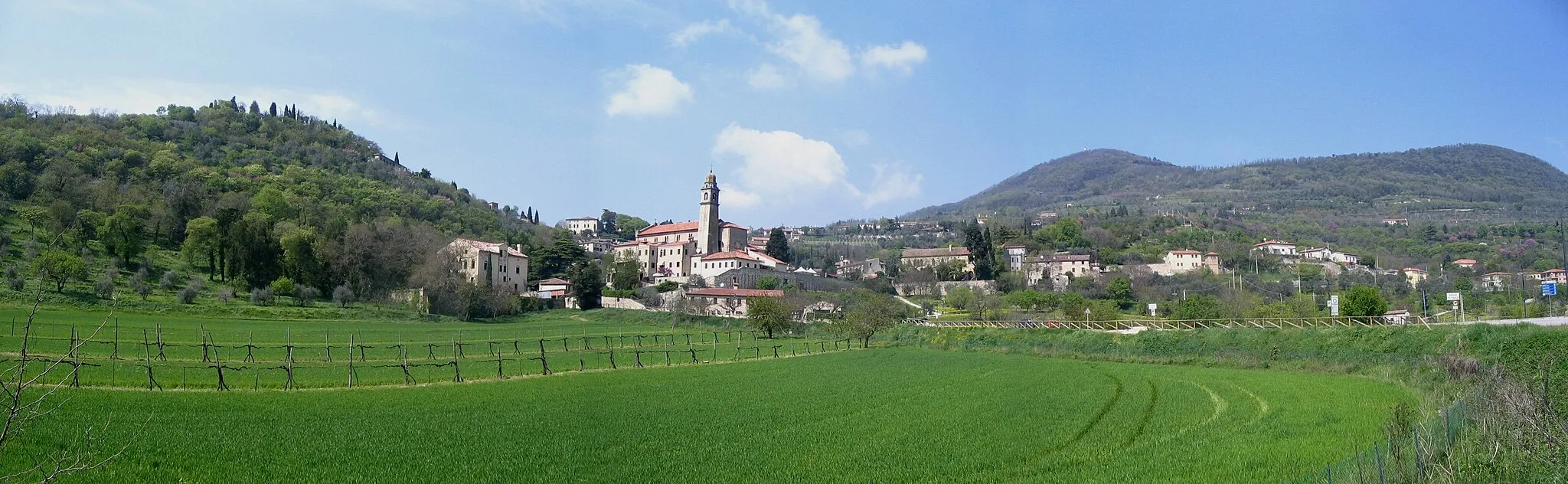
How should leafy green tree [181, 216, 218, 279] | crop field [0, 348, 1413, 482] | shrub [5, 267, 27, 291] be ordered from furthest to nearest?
leafy green tree [181, 216, 218, 279] < shrub [5, 267, 27, 291] < crop field [0, 348, 1413, 482]

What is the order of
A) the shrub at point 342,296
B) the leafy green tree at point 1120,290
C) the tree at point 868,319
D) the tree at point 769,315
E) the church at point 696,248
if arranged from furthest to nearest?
the church at point 696,248
the leafy green tree at point 1120,290
the shrub at point 342,296
the tree at point 769,315
the tree at point 868,319

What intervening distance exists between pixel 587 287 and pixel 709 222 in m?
42.2

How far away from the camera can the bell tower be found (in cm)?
12550

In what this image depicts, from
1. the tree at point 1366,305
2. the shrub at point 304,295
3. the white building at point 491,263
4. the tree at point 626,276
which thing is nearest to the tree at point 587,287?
the white building at point 491,263

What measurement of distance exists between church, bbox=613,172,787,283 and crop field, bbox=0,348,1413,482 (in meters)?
89.8

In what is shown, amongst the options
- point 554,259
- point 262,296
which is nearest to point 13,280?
point 262,296

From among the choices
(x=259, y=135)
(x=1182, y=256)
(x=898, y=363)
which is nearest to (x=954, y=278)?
(x=1182, y=256)

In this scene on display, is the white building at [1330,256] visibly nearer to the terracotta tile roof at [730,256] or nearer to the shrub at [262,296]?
the terracotta tile roof at [730,256]

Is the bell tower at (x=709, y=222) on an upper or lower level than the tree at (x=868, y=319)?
upper

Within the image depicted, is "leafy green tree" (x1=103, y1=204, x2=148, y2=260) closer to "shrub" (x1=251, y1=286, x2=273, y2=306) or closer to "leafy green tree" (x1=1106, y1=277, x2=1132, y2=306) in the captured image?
"shrub" (x1=251, y1=286, x2=273, y2=306)

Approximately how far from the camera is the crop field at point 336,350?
2375cm

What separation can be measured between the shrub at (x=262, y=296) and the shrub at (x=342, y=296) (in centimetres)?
480

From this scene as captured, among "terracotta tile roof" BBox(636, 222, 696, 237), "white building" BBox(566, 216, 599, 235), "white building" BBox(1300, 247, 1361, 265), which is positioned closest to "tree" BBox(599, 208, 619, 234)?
"white building" BBox(566, 216, 599, 235)

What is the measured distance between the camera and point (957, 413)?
18219 mm
